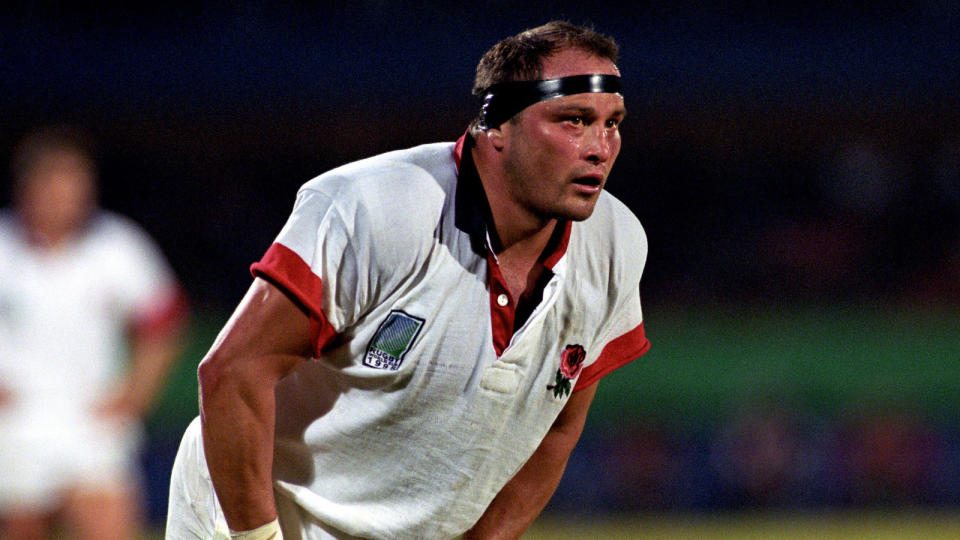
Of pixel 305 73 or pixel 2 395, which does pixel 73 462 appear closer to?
pixel 2 395

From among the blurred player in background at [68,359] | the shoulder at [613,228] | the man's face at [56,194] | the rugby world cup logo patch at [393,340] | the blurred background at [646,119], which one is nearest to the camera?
the rugby world cup logo patch at [393,340]

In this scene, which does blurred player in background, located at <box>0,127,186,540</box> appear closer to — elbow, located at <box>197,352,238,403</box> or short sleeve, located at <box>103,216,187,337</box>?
short sleeve, located at <box>103,216,187,337</box>

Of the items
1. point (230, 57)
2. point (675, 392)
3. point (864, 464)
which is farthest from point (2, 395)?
point (230, 57)

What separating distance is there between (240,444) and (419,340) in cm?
37

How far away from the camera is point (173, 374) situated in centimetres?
811

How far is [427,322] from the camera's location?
2.17 m

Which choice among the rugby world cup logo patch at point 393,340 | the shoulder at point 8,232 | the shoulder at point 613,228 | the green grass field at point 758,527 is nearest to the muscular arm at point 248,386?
the rugby world cup logo patch at point 393,340

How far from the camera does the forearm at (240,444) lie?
2070mm

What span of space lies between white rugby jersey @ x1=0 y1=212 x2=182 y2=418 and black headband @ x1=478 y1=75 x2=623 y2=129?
9.69 feet

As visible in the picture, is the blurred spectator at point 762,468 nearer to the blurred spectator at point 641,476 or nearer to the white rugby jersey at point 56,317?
the blurred spectator at point 641,476

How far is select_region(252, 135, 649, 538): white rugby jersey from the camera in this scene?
2.09 meters

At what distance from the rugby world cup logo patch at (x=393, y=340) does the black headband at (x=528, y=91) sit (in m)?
0.42

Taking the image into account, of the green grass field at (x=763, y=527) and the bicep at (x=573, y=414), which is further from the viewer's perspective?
the green grass field at (x=763, y=527)

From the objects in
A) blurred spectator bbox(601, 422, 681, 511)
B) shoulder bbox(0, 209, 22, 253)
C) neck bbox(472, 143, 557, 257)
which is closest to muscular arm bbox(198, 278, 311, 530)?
neck bbox(472, 143, 557, 257)
